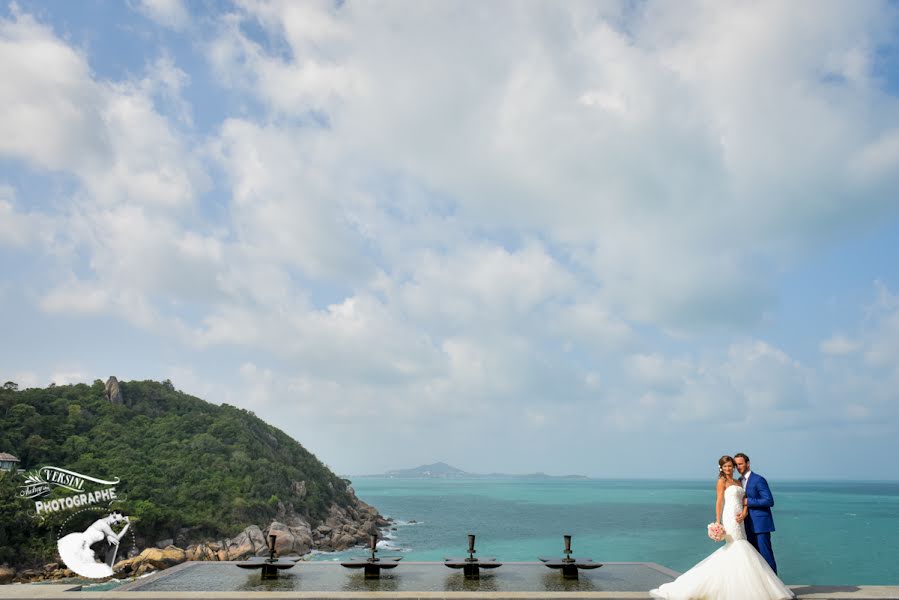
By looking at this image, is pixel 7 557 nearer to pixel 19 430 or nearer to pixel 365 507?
pixel 19 430

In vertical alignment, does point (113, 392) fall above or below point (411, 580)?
above

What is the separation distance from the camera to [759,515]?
1166 cm

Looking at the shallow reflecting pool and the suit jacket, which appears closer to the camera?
the suit jacket

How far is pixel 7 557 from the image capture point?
4434 centimetres

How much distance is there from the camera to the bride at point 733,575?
10797mm

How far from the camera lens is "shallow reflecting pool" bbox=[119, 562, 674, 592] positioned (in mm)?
13445

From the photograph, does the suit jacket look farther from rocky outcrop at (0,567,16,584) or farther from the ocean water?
rocky outcrop at (0,567,16,584)

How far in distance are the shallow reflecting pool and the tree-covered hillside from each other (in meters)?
42.3

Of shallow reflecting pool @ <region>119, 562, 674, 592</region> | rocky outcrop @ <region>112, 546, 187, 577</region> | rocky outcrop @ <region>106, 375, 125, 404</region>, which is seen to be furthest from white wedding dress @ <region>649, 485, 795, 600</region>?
rocky outcrop @ <region>106, 375, 125, 404</region>

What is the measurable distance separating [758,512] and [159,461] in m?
68.2

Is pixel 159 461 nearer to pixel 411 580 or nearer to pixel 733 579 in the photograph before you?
pixel 411 580

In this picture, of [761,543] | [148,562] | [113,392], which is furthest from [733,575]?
[113,392]

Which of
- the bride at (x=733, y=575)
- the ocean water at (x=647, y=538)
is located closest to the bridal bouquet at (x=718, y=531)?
the bride at (x=733, y=575)

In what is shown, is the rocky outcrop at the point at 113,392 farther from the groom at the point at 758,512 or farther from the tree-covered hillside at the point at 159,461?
the groom at the point at 758,512
